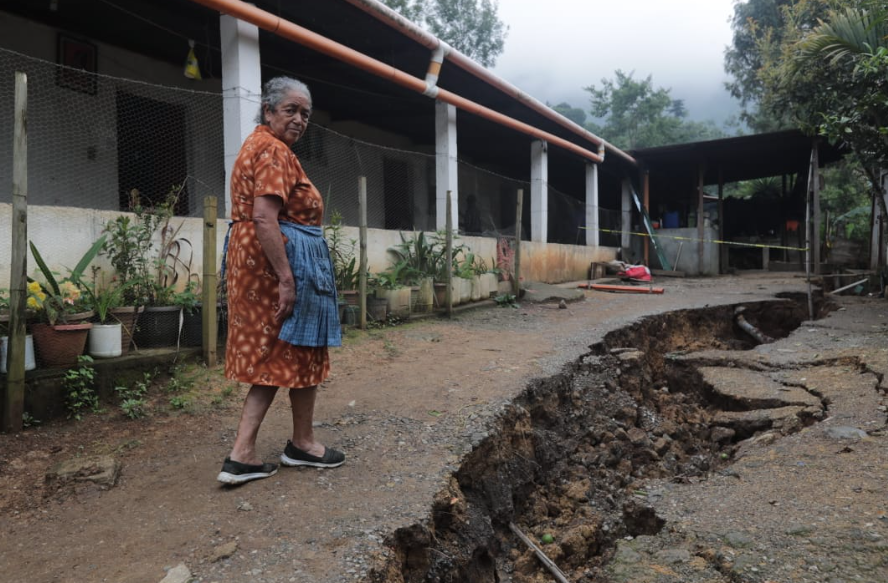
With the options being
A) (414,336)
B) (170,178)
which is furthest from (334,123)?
(414,336)

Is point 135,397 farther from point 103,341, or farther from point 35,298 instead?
point 35,298

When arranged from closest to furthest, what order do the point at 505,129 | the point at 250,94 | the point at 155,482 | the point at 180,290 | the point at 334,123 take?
the point at 155,482
the point at 180,290
the point at 250,94
the point at 334,123
the point at 505,129

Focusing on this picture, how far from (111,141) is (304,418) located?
5.46m

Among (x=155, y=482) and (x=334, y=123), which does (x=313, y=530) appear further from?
(x=334, y=123)

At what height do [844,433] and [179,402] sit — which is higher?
[179,402]

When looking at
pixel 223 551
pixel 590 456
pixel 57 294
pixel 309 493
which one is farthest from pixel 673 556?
pixel 57 294

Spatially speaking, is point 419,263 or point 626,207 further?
point 626,207

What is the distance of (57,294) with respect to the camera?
3150 mm

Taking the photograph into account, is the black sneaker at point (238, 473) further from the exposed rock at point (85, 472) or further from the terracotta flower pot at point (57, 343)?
the terracotta flower pot at point (57, 343)

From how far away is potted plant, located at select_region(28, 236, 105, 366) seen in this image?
297 centimetres

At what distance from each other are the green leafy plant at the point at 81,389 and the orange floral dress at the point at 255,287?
1345mm

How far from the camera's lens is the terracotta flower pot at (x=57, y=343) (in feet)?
9.74

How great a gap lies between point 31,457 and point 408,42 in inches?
244

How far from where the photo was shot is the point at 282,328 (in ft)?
7.08
